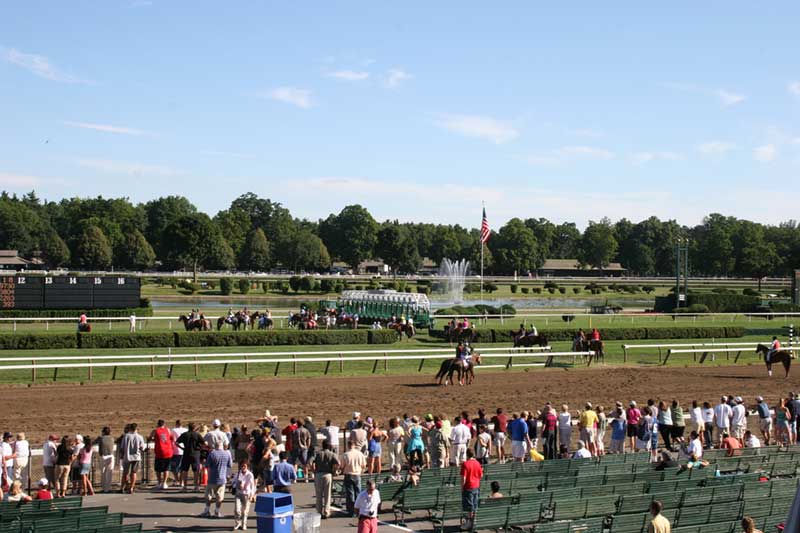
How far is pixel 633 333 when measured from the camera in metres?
37.4

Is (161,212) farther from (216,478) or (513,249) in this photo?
(216,478)

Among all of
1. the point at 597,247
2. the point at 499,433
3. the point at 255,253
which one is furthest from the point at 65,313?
the point at 597,247

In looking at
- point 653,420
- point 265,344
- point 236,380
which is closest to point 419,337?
point 265,344

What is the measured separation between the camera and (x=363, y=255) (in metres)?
127

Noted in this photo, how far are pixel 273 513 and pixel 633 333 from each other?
30362 mm

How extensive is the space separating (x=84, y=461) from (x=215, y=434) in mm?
1894

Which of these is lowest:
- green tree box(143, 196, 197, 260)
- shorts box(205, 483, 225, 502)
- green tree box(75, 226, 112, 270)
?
shorts box(205, 483, 225, 502)

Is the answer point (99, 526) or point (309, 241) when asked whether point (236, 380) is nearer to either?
point (99, 526)

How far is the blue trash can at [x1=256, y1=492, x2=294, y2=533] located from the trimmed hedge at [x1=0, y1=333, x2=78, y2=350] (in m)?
21.7

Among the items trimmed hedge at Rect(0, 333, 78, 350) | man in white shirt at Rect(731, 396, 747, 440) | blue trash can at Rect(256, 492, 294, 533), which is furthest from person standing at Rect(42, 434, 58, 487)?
trimmed hedge at Rect(0, 333, 78, 350)

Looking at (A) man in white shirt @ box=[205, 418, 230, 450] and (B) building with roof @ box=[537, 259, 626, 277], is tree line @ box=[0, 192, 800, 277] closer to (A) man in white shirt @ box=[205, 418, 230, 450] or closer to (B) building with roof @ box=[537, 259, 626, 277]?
(B) building with roof @ box=[537, 259, 626, 277]

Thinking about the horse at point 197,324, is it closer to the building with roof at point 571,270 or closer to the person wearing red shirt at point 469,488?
the person wearing red shirt at point 469,488

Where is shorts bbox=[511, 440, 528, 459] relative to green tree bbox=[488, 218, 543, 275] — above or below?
below

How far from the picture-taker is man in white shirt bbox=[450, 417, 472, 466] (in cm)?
1434
